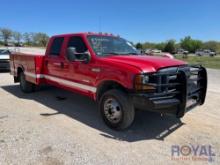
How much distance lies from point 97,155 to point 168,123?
2.09 meters

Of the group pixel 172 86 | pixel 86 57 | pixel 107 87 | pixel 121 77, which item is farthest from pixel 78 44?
pixel 172 86

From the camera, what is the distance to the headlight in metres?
3.80

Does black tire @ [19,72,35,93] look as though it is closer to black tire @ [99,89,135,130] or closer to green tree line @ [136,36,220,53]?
black tire @ [99,89,135,130]

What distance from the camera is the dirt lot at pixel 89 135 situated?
3.36 metres

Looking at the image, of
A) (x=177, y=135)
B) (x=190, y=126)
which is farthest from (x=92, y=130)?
(x=190, y=126)

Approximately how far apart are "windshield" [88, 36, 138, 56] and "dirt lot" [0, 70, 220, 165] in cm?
155

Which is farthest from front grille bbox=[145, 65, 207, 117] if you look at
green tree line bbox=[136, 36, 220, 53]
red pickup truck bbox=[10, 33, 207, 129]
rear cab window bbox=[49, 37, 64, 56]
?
green tree line bbox=[136, 36, 220, 53]

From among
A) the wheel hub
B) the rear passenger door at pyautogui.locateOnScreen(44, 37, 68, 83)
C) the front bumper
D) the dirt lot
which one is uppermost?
the rear passenger door at pyautogui.locateOnScreen(44, 37, 68, 83)

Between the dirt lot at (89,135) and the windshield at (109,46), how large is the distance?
155 centimetres

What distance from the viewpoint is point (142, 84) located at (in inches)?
150

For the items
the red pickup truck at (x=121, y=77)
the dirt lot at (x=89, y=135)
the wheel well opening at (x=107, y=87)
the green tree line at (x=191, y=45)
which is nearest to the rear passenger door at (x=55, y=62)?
the red pickup truck at (x=121, y=77)

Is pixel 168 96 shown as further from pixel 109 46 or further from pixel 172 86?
pixel 109 46

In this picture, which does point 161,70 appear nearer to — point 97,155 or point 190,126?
point 190,126

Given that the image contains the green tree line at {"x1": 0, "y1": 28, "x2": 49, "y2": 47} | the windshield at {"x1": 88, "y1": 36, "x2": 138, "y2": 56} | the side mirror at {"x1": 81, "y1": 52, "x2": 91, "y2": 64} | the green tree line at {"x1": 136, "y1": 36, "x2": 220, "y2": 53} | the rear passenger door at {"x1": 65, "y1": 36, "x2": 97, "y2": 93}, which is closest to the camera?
the side mirror at {"x1": 81, "y1": 52, "x2": 91, "y2": 64}
